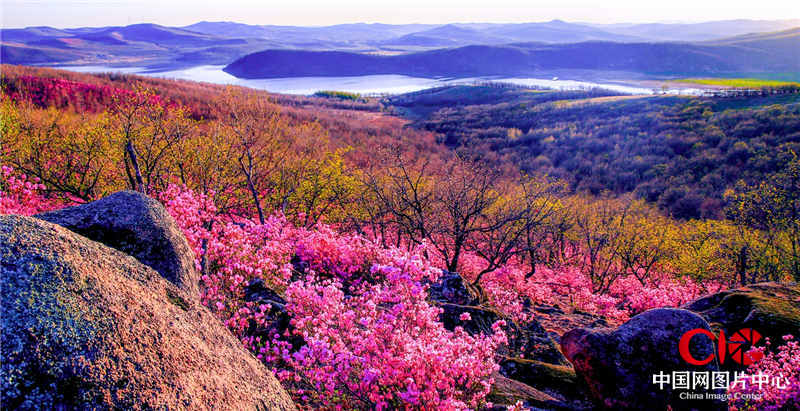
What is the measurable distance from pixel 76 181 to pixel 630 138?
67.4 meters

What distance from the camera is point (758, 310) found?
9734mm

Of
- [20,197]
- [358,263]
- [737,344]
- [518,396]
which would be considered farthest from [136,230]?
[20,197]

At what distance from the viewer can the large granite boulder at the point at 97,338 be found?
9.32 ft

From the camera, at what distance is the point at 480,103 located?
120 meters

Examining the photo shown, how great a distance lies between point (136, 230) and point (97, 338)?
3.22 metres

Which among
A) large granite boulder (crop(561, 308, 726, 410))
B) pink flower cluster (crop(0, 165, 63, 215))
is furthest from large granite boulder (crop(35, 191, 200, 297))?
pink flower cluster (crop(0, 165, 63, 215))

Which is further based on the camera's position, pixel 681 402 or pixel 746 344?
pixel 746 344

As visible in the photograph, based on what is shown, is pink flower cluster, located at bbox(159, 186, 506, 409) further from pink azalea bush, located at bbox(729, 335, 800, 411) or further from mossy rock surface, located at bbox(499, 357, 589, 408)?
pink azalea bush, located at bbox(729, 335, 800, 411)

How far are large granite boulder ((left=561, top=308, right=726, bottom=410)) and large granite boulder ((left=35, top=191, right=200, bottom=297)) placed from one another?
6865 mm

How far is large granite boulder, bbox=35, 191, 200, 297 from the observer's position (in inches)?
226

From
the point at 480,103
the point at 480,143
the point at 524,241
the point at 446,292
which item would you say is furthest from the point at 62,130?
the point at 480,103

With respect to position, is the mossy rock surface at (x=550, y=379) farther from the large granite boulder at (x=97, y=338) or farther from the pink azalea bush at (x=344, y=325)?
the large granite boulder at (x=97, y=338)

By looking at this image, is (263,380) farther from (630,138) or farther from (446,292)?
(630,138)

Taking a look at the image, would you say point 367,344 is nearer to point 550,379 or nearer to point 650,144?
point 550,379
